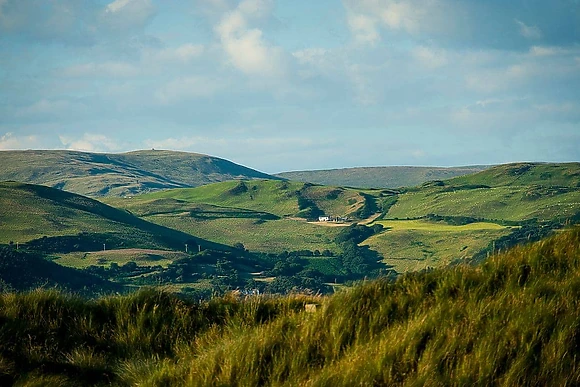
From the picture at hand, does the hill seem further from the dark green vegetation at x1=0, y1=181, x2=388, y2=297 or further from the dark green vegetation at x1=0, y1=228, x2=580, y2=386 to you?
the dark green vegetation at x1=0, y1=228, x2=580, y2=386

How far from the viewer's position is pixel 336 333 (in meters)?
8.55

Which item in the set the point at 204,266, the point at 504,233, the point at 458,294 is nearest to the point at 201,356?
the point at 458,294

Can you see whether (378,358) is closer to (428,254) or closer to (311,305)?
(311,305)

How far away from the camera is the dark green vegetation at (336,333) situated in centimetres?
757

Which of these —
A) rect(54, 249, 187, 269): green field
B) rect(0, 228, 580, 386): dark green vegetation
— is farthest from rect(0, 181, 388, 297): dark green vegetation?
rect(0, 228, 580, 386): dark green vegetation

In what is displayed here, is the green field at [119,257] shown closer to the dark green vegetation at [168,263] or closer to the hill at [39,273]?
the dark green vegetation at [168,263]

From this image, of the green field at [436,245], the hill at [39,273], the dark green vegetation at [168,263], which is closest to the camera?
the hill at [39,273]

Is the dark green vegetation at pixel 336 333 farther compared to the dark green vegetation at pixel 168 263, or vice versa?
the dark green vegetation at pixel 168 263

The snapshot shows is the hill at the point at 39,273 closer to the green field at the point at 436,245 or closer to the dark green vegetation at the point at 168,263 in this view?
the dark green vegetation at the point at 168,263

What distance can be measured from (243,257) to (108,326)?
187 meters

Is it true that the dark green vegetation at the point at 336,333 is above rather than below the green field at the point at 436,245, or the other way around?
above

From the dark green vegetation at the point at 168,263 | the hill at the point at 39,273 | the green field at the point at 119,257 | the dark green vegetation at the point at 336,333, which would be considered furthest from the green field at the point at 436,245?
the dark green vegetation at the point at 336,333

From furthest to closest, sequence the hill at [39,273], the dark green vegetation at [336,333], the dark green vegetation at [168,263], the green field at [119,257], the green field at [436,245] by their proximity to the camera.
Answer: the green field at [436,245]
the green field at [119,257]
the dark green vegetation at [168,263]
the hill at [39,273]
the dark green vegetation at [336,333]

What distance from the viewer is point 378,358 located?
7.68 m
